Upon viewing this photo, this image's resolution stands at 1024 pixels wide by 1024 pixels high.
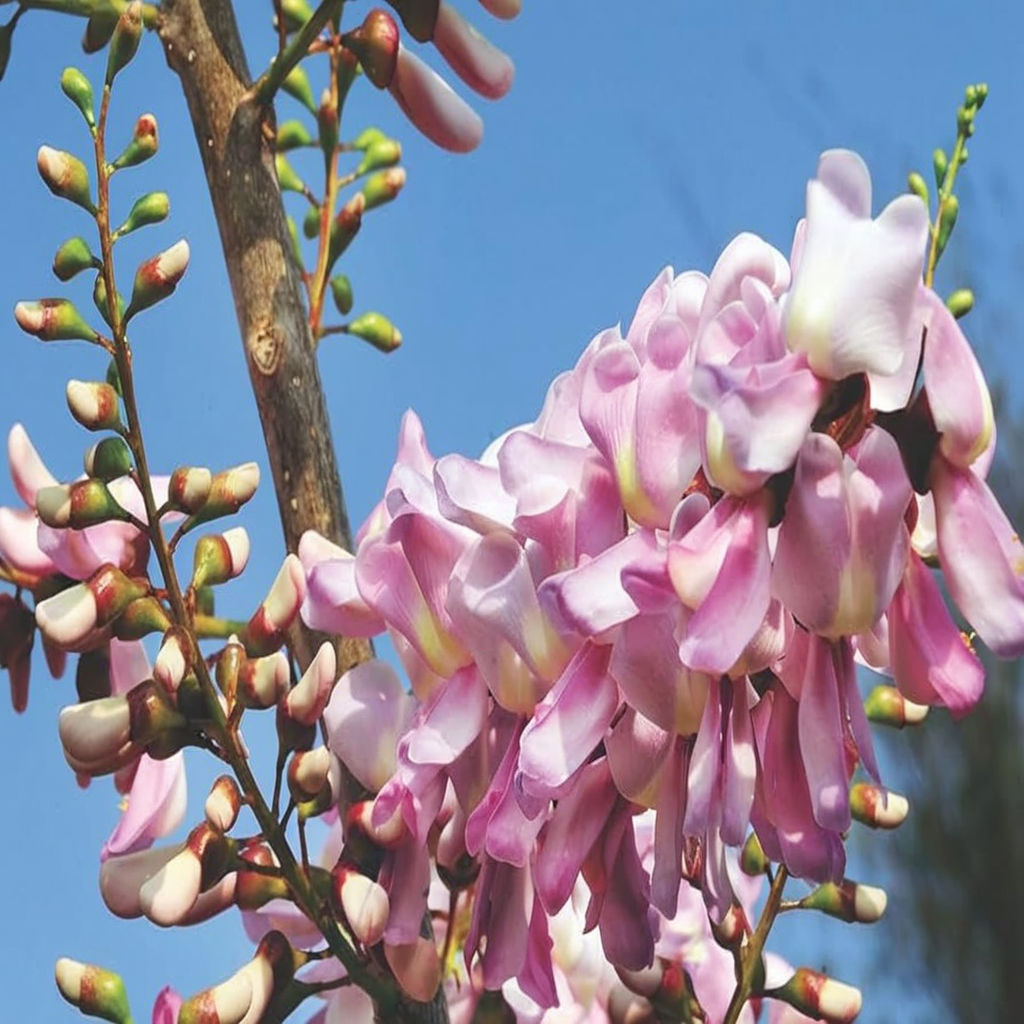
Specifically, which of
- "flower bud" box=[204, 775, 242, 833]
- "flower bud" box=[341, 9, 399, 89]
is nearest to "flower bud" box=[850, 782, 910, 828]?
"flower bud" box=[204, 775, 242, 833]

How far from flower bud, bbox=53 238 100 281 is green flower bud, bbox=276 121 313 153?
514 millimetres

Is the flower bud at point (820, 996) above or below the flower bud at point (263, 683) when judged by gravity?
below

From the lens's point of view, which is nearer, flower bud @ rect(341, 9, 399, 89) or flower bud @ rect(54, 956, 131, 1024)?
flower bud @ rect(54, 956, 131, 1024)

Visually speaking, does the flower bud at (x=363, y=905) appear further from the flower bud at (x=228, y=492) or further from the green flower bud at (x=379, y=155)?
the green flower bud at (x=379, y=155)

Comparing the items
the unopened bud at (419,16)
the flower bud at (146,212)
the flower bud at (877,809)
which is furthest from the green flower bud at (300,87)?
the flower bud at (877,809)

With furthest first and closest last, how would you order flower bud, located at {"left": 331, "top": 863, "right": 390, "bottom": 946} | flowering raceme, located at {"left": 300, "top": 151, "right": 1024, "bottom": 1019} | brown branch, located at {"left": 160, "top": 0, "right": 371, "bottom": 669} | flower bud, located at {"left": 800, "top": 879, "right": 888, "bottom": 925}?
flower bud, located at {"left": 800, "top": 879, "right": 888, "bottom": 925}
brown branch, located at {"left": 160, "top": 0, "right": 371, "bottom": 669}
flower bud, located at {"left": 331, "top": 863, "right": 390, "bottom": 946}
flowering raceme, located at {"left": 300, "top": 151, "right": 1024, "bottom": 1019}

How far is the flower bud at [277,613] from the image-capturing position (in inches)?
31.7

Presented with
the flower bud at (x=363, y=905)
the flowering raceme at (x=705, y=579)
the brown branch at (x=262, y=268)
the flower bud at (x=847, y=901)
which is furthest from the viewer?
the flower bud at (x=847, y=901)

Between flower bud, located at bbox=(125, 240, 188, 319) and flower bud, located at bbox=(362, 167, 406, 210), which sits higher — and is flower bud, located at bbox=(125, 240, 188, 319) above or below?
below

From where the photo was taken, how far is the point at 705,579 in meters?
0.62

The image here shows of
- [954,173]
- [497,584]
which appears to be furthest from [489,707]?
[954,173]

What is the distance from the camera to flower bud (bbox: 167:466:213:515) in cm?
82

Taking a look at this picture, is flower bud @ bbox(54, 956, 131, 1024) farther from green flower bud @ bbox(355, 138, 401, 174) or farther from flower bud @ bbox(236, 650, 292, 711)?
green flower bud @ bbox(355, 138, 401, 174)

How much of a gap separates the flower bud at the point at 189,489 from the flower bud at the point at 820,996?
0.44m
